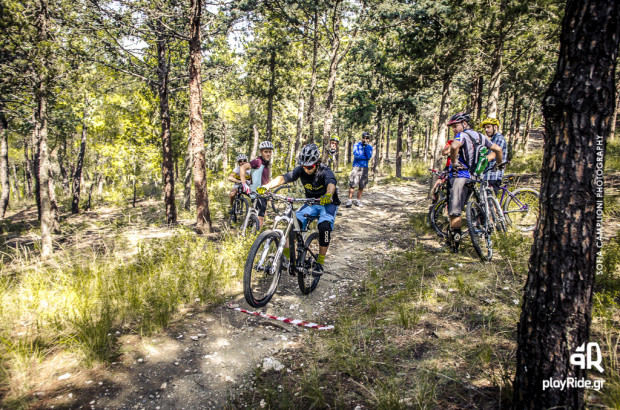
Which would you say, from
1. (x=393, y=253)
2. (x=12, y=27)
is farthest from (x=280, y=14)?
(x=393, y=253)

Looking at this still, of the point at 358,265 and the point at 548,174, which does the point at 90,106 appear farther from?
the point at 548,174

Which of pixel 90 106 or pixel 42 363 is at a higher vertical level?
pixel 90 106

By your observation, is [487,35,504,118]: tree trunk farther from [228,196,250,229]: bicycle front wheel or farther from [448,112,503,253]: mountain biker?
[228,196,250,229]: bicycle front wheel

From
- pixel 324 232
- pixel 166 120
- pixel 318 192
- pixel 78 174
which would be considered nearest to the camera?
pixel 324 232

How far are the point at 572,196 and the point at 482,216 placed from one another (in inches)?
168

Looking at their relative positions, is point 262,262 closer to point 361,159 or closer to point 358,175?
point 361,159

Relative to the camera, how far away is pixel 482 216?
19.7ft

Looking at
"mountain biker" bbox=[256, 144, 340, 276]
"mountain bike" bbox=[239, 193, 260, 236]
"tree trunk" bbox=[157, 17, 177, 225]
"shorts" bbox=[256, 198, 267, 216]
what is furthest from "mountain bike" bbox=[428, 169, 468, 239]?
"tree trunk" bbox=[157, 17, 177, 225]

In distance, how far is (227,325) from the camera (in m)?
4.39

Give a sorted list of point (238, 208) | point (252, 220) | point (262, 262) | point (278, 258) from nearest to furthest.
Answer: point (262, 262) → point (278, 258) → point (252, 220) → point (238, 208)

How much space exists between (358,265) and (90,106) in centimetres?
1870

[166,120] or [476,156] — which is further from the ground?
[166,120]

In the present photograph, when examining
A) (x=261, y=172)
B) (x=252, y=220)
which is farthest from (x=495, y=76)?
(x=252, y=220)

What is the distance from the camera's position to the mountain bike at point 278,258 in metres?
4.36
